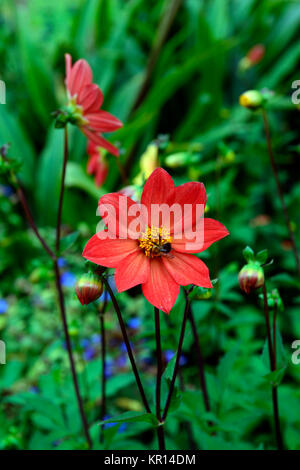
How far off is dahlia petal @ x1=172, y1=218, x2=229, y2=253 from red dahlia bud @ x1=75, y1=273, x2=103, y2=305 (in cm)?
10

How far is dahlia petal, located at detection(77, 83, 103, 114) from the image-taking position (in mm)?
587

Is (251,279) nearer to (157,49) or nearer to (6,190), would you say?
(6,190)

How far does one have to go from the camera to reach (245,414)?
0.69 meters

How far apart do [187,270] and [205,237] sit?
0.04 meters

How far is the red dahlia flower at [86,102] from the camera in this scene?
578mm

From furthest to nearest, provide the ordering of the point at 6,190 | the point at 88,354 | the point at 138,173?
the point at 6,190, the point at 138,173, the point at 88,354

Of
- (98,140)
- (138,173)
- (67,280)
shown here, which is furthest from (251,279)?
(138,173)

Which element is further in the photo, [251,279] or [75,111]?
[75,111]

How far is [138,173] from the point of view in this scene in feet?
5.49

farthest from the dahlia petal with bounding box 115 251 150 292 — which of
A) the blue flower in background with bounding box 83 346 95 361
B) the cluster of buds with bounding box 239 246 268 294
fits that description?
the blue flower in background with bounding box 83 346 95 361

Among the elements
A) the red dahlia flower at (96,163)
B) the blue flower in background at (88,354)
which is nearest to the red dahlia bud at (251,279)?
the red dahlia flower at (96,163)

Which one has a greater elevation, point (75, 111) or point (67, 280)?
point (75, 111)

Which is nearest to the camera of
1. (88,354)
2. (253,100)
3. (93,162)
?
(253,100)

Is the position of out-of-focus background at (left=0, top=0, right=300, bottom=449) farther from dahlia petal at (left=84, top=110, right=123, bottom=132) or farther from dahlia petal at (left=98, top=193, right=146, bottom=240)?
dahlia petal at (left=98, top=193, right=146, bottom=240)
